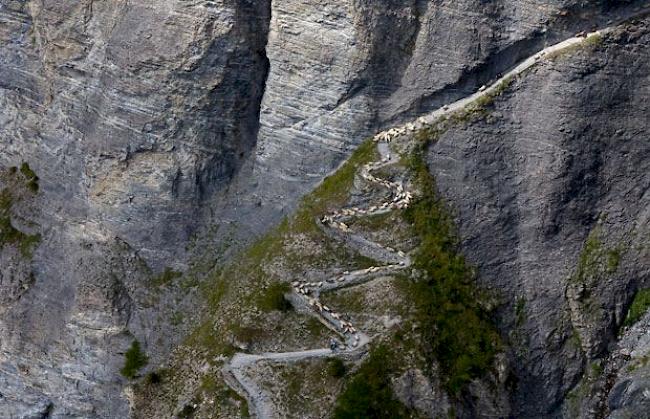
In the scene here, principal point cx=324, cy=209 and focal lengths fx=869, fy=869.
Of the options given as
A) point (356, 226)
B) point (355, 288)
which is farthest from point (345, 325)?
point (356, 226)

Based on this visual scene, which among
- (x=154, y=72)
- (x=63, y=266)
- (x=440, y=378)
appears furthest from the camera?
(x=63, y=266)

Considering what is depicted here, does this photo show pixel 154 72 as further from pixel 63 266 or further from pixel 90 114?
pixel 63 266

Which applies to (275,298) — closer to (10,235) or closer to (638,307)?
(10,235)

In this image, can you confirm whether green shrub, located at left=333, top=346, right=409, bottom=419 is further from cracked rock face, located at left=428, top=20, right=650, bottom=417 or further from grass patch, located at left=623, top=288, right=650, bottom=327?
grass patch, located at left=623, top=288, right=650, bottom=327

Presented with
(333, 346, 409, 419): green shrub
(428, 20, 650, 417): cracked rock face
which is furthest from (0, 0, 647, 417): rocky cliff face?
(333, 346, 409, 419): green shrub

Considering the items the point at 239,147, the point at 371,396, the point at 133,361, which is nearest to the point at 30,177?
the point at 133,361

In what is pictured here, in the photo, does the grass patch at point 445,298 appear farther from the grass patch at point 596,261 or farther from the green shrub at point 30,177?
the green shrub at point 30,177

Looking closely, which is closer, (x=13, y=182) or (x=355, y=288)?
(x=355, y=288)
